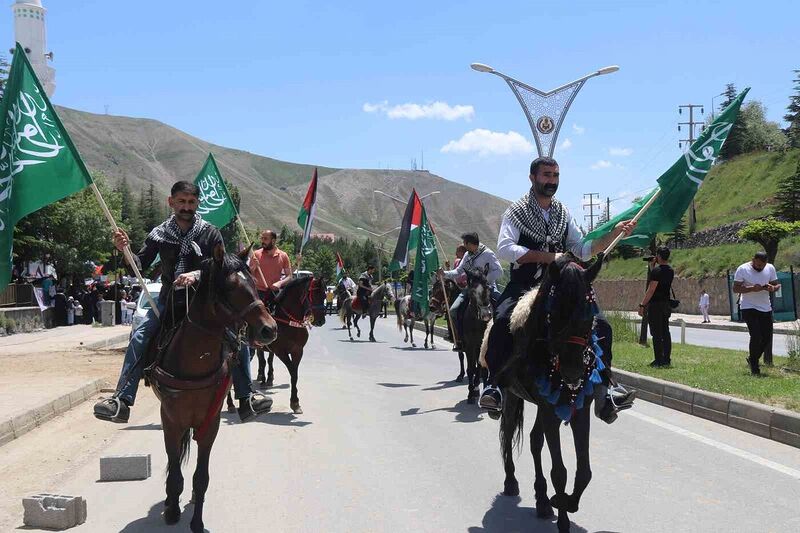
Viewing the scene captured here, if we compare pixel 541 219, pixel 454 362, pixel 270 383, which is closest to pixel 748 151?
pixel 454 362

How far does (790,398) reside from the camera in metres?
9.68

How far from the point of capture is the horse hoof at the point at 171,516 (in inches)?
235

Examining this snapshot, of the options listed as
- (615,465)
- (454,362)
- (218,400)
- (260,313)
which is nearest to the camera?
(260,313)

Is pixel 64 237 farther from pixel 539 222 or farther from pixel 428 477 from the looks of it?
pixel 539 222

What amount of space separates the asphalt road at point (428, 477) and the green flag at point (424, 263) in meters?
4.78

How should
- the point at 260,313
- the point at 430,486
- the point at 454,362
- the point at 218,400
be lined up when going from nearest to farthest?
the point at 260,313 → the point at 218,400 → the point at 430,486 → the point at 454,362

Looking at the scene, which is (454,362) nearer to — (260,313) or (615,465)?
(615,465)

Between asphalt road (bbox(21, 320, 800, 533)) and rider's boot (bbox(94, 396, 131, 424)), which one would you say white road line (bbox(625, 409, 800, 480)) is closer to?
asphalt road (bbox(21, 320, 800, 533))

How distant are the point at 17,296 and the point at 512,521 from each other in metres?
32.8

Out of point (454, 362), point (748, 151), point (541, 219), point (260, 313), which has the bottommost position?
point (454, 362)

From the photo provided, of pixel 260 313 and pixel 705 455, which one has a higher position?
pixel 260 313

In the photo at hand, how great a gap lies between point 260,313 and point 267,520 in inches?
65.7

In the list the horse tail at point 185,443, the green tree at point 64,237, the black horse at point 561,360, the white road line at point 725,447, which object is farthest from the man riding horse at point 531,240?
the green tree at point 64,237

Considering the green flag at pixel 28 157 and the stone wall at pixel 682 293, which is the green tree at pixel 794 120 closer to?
the stone wall at pixel 682 293
